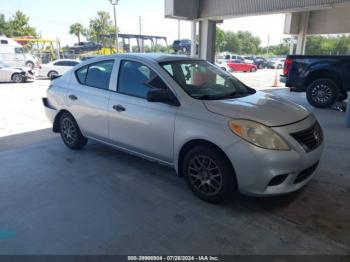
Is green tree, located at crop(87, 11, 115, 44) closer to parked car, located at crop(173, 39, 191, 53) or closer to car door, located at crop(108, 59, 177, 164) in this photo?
parked car, located at crop(173, 39, 191, 53)

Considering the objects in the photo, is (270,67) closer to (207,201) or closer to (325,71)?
(325,71)

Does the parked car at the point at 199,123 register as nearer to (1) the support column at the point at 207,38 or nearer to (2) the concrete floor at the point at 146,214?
(2) the concrete floor at the point at 146,214

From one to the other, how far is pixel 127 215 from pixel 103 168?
4.36 ft

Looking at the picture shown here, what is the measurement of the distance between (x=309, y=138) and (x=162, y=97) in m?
1.61

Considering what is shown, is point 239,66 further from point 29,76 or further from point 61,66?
point 29,76

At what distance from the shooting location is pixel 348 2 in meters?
7.13

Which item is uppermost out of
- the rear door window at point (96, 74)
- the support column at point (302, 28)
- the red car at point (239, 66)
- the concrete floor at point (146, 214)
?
the support column at point (302, 28)

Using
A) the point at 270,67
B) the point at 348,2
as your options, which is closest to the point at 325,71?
the point at 348,2

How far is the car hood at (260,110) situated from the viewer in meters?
2.92

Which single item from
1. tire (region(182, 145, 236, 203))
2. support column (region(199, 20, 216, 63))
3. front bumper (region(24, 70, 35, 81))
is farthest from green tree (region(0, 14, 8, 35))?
tire (region(182, 145, 236, 203))

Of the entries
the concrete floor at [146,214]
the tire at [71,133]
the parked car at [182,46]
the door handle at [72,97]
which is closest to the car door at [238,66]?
the parked car at [182,46]

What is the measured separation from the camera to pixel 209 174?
10.1ft

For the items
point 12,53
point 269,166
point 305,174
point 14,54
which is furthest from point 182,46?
point 269,166

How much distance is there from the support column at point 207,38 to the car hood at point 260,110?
7.27 meters
